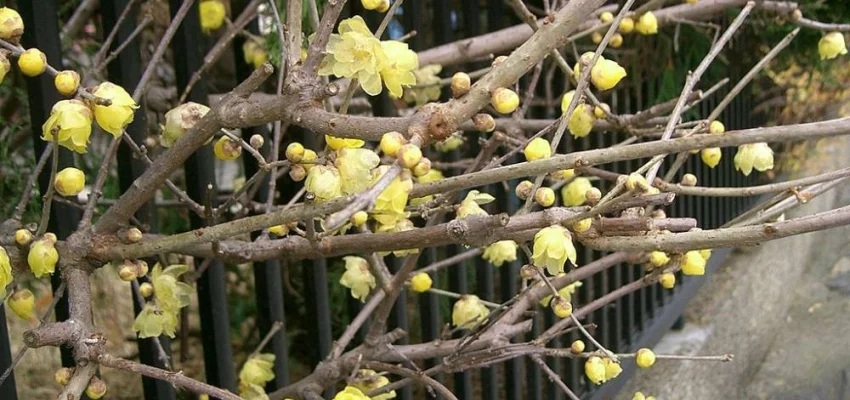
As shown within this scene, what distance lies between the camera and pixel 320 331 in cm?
172

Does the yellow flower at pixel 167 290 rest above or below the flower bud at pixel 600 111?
below

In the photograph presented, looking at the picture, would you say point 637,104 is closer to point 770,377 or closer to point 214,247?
point 770,377

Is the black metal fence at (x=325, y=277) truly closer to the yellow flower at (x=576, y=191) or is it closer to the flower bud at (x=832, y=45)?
the yellow flower at (x=576, y=191)

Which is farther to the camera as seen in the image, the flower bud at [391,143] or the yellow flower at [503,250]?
the yellow flower at [503,250]

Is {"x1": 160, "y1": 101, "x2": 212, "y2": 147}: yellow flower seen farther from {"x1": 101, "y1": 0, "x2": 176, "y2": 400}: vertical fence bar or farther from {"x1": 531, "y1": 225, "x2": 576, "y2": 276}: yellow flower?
{"x1": 531, "y1": 225, "x2": 576, "y2": 276}: yellow flower

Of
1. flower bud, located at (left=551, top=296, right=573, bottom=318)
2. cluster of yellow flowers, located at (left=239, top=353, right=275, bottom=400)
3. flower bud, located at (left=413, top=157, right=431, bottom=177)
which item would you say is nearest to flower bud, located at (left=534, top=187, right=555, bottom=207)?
flower bud, located at (left=551, top=296, right=573, bottom=318)

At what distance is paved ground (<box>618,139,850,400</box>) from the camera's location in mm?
3244

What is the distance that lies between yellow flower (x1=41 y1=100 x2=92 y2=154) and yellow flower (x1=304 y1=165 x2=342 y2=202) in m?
0.26

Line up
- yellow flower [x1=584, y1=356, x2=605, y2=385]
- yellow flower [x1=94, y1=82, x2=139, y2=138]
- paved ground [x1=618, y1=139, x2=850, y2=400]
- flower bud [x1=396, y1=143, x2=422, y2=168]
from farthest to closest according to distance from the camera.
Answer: paved ground [x1=618, y1=139, x2=850, y2=400] < yellow flower [x1=584, y1=356, x2=605, y2=385] < yellow flower [x1=94, y1=82, x2=139, y2=138] < flower bud [x1=396, y1=143, x2=422, y2=168]

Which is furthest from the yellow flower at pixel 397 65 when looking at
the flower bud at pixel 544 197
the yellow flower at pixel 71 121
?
the yellow flower at pixel 71 121

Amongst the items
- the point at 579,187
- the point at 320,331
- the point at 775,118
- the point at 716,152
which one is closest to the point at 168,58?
the point at 320,331

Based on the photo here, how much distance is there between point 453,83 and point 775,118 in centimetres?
391

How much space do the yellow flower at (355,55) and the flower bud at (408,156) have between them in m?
0.21

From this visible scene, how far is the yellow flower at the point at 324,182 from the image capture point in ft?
3.01
